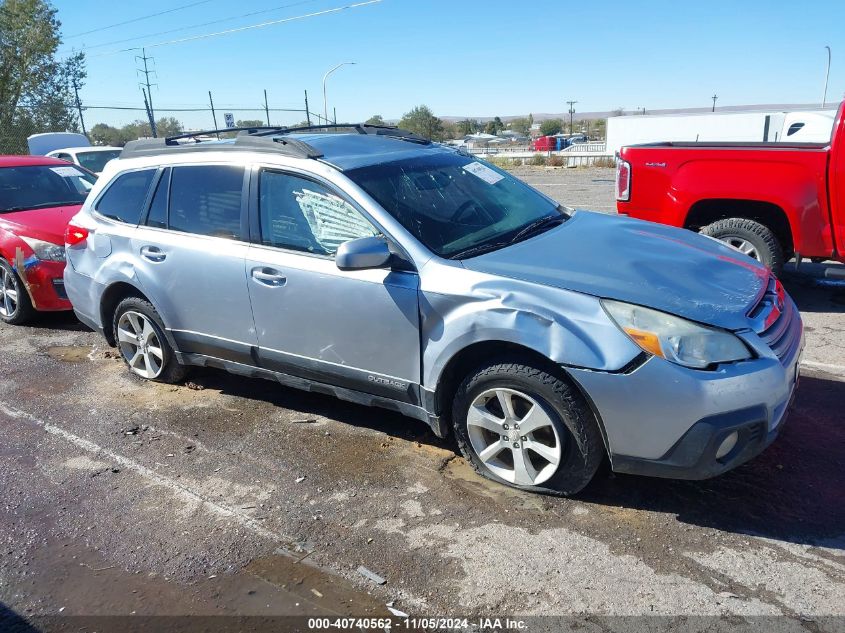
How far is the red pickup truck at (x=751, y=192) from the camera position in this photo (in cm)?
615

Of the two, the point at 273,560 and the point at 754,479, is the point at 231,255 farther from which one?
the point at 754,479

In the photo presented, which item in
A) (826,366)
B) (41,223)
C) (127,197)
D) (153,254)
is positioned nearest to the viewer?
(153,254)

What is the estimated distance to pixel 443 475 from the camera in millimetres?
3797

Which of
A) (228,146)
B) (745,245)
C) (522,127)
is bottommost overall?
(522,127)

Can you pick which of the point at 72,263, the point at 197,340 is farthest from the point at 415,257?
the point at 72,263

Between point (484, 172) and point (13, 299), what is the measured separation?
5.33 meters

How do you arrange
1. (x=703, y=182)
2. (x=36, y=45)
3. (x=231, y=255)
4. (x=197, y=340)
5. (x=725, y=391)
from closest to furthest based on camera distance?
(x=725, y=391)
(x=231, y=255)
(x=197, y=340)
(x=703, y=182)
(x=36, y=45)

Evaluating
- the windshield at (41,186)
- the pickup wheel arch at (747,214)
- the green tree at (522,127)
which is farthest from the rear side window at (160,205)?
the green tree at (522,127)

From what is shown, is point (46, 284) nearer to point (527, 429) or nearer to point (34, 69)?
point (527, 429)

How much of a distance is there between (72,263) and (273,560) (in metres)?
3.56

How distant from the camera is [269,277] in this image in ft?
13.5

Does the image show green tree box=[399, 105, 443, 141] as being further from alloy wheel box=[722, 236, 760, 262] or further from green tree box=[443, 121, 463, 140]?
alloy wheel box=[722, 236, 760, 262]

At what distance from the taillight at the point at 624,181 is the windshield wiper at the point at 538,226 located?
2.95 m

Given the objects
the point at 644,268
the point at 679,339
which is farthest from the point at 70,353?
the point at 679,339
